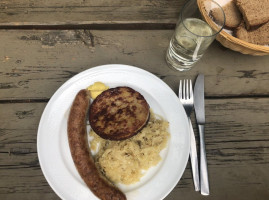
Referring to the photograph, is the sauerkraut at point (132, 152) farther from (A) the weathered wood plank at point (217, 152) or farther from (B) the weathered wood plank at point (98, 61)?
(B) the weathered wood plank at point (98, 61)

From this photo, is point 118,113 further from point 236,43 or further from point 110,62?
point 236,43

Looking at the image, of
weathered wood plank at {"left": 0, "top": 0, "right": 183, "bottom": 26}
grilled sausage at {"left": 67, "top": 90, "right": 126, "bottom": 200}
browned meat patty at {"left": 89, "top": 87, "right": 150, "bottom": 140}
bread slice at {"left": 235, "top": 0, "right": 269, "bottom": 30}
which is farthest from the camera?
weathered wood plank at {"left": 0, "top": 0, "right": 183, "bottom": 26}

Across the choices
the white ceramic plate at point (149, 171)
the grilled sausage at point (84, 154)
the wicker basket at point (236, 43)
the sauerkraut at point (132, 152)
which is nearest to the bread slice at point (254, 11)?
the wicker basket at point (236, 43)

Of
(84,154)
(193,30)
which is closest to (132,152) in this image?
(84,154)

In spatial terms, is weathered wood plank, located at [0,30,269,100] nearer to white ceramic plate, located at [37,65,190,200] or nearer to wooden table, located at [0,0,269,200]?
wooden table, located at [0,0,269,200]

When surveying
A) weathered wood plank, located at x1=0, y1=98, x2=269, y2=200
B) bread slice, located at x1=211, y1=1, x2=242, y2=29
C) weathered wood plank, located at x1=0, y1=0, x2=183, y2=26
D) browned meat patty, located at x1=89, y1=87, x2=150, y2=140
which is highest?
bread slice, located at x1=211, y1=1, x2=242, y2=29

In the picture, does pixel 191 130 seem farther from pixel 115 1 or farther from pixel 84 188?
pixel 115 1

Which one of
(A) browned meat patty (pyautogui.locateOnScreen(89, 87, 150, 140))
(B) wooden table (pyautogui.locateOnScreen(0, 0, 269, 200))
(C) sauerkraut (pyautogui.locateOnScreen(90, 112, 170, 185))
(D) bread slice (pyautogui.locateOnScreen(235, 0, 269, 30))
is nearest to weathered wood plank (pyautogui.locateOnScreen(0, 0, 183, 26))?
(B) wooden table (pyautogui.locateOnScreen(0, 0, 269, 200))

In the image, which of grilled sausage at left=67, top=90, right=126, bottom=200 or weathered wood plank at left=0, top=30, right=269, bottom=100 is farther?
weathered wood plank at left=0, top=30, right=269, bottom=100

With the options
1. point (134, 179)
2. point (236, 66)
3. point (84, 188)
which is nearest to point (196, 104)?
point (236, 66)
